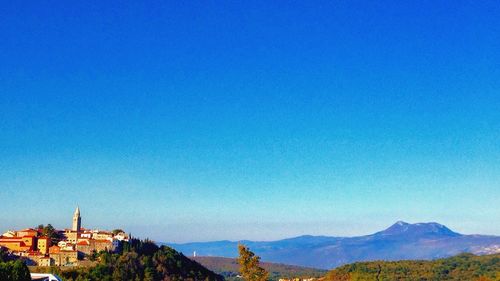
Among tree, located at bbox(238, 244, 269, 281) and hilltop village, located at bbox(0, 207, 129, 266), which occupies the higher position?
hilltop village, located at bbox(0, 207, 129, 266)

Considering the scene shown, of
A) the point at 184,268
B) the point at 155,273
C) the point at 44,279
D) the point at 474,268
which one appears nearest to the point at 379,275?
the point at 474,268

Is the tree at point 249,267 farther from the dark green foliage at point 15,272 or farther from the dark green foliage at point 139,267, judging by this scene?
the dark green foliage at point 139,267

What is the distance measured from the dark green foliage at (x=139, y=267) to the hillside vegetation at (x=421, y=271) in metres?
59.7

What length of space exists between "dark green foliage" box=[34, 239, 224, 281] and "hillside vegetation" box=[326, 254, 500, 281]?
59.7 m

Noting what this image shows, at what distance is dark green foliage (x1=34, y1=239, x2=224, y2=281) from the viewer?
102m

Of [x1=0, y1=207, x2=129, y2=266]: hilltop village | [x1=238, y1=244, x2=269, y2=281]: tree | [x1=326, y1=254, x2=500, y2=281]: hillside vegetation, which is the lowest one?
[x1=326, y1=254, x2=500, y2=281]: hillside vegetation

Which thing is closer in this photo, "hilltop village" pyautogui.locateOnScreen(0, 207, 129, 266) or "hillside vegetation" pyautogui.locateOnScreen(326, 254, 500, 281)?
"hilltop village" pyautogui.locateOnScreen(0, 207, 129, 266)

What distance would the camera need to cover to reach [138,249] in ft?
414

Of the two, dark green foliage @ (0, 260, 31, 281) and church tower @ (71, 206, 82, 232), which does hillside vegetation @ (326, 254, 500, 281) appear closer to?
church tower @ (71, 206, 82, 232)

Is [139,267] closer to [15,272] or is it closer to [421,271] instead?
[15,272]

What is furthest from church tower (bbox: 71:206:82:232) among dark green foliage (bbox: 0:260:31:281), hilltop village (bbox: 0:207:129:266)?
dark green foliage (bbox: 0:260:31:281)

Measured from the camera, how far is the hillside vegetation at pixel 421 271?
575 feet

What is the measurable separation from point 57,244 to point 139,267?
17.6m

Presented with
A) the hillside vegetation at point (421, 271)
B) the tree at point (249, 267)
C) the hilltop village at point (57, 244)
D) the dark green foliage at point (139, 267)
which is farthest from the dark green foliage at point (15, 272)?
the hillside vegetation at point (421, 271)
